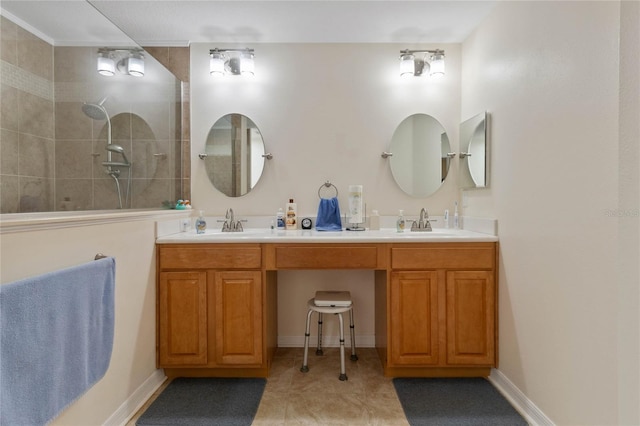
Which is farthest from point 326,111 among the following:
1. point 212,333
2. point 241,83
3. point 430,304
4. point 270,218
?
point 212,333

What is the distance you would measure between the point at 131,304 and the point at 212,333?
48 centimetres

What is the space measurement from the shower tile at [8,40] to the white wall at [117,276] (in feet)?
2.86

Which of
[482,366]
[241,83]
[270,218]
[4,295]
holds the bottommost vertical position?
[482,366]

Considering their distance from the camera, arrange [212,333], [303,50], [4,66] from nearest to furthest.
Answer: [4,66]
[212,333]
[303,50]

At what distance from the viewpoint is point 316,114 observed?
2.43 meters

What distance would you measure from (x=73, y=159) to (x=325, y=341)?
78.2 inches

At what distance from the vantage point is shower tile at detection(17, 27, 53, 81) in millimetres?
1485

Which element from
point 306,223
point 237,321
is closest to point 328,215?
point 306,223

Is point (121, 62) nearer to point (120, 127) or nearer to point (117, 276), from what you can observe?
point (120, 127)

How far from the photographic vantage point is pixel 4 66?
55.7 inches

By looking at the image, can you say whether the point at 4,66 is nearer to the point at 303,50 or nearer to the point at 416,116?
the point at 303,50

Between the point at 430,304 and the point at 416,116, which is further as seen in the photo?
the point at 416,116

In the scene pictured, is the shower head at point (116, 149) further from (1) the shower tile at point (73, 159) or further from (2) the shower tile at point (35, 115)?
(2) the shower tile at point (35, 115)

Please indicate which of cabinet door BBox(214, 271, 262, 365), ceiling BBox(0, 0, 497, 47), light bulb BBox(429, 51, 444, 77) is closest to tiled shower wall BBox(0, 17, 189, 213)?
ceiling BBox(0, 0, 497, 47)
